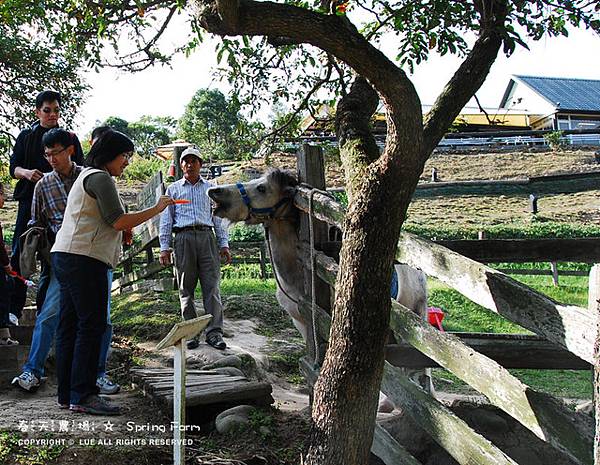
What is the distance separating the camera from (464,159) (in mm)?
28016

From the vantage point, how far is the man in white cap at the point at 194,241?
615 cm

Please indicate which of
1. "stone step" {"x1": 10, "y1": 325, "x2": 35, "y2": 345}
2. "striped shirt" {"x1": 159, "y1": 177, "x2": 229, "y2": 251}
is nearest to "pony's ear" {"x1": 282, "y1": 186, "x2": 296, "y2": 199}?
"striped shirt" {"x1": 159, "y1": 177, "x2": 229, "y2": 251}

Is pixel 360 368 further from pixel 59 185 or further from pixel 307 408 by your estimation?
pixel 59 185

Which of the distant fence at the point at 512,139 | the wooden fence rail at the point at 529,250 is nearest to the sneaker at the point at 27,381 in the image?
the wooden fence rail at the point at 529,250

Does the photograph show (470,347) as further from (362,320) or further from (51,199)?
(51,199)

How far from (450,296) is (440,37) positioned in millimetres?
9238

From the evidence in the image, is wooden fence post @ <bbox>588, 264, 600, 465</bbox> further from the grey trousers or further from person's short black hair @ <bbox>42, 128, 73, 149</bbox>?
the grey trousers

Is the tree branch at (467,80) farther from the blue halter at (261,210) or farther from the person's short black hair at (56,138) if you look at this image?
the person's short black hair at (56,138)

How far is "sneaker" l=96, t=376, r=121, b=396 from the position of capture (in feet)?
16.0

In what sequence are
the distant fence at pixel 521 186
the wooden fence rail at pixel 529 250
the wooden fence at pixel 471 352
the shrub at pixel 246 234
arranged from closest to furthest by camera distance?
the wooden fence at pixel 471 352, the wooden fence rail at pixel 529 250, the shrub at pixel 246 234, the distant fence at pixel 521 186

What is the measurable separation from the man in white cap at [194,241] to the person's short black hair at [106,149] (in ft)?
6.13

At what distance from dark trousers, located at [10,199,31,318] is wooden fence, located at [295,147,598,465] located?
242 centimetres

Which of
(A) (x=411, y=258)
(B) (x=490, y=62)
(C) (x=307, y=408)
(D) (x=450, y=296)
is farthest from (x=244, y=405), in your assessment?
(D) (x=450, y=296)

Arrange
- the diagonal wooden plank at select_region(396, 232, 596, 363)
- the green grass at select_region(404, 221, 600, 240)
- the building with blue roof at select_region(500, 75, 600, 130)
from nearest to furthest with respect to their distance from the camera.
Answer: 1. the diagonal wooden plank at select_region(396, 232, 596, 363)
2. the green grass at select_region(404, 221, 600, 240)
3. the building with blue roof at select_region(500, 75, 600, 130)
